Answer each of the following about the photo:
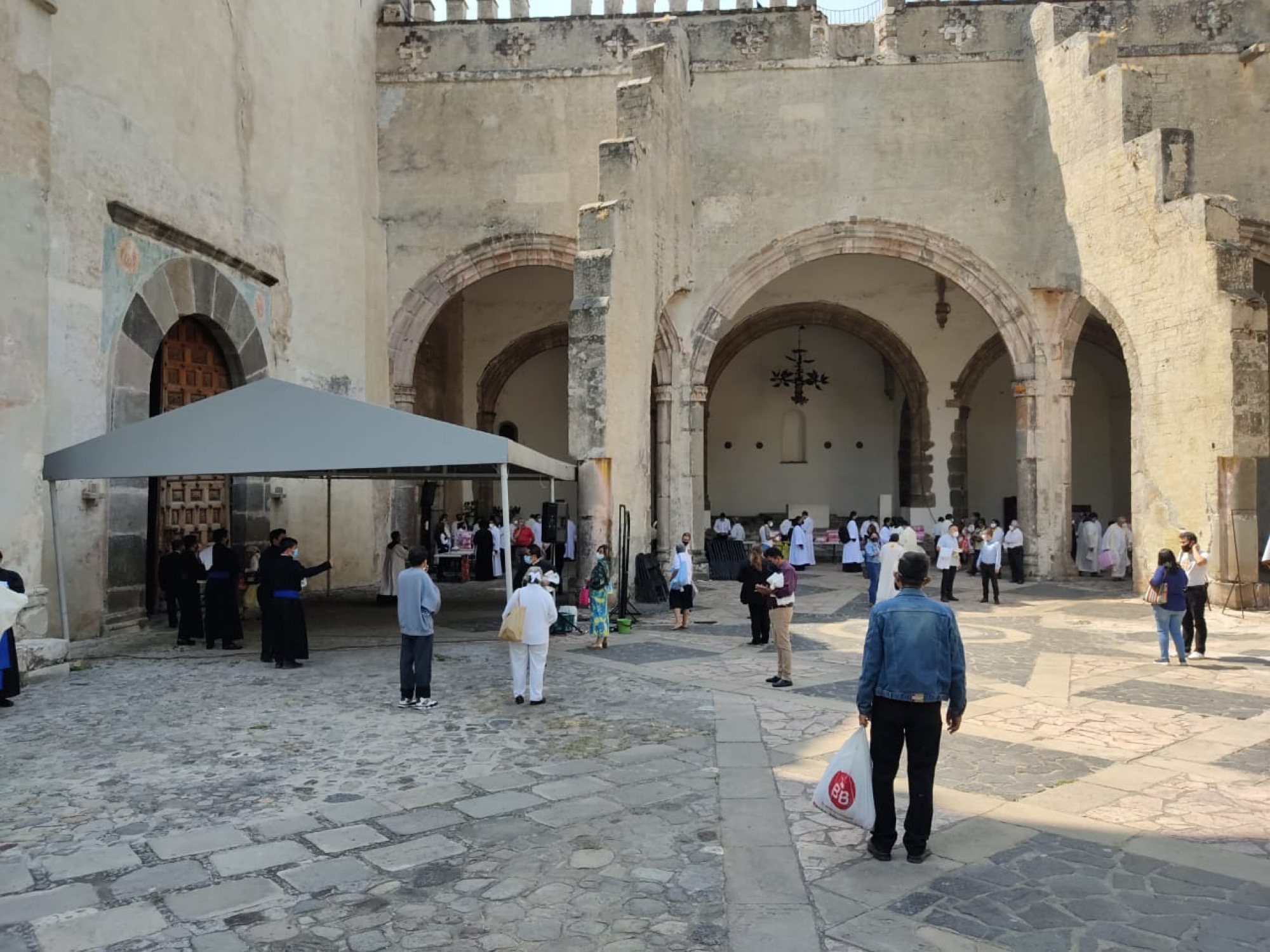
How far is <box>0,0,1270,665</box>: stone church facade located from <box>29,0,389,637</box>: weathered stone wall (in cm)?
4

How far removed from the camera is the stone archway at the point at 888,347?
20828 mm

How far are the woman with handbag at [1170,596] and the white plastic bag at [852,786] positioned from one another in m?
5.33

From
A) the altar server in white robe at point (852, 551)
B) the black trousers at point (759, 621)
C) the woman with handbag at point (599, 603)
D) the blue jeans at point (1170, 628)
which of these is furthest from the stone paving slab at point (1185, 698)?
the altar server in white robe at point (852, 551)

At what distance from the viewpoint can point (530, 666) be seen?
6934mm

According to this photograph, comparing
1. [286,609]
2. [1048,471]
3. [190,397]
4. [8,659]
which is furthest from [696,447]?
[8,659]

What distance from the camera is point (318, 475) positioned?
1100cm

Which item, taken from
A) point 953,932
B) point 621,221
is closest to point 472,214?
point 621,221

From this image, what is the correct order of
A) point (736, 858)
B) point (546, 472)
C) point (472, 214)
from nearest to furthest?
point (736, 858) < point (546, 472) < point (472, 214)

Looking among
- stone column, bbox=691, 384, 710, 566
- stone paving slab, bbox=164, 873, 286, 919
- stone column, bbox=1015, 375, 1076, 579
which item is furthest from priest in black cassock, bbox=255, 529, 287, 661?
stone column, bbox=1015, 375, 1076, 579

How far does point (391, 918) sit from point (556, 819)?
1.16 m

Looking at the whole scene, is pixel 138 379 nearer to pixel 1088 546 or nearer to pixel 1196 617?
pixel 1196 617

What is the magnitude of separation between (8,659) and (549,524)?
32.7ft

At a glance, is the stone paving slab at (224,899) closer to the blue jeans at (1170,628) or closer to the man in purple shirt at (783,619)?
the man in purple shirt at (783,619)

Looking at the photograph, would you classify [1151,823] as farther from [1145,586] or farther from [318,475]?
[1145,586]
